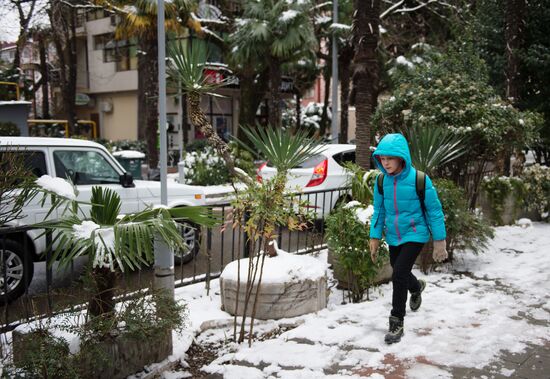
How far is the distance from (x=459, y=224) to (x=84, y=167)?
4915 millimetres

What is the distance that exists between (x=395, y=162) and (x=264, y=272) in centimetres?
162

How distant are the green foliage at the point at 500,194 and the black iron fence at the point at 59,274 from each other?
10.2 ft

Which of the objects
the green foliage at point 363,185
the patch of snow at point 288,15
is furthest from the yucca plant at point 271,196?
the patch of snow at point 288,15

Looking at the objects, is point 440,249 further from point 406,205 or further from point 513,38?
point 513,38

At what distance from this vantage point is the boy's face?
14.3 ft

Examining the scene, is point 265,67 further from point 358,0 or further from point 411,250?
point 411,250

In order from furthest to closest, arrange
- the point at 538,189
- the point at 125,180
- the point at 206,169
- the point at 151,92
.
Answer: the point at 206,169 < the point at 151,92 < the point at 538,189 < the point at 125,180

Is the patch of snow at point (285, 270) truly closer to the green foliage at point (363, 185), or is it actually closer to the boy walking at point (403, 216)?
the boy walking at point (403, 216)

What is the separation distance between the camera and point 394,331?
14.4ft

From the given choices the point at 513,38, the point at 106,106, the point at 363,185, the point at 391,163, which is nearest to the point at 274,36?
the point at 513,38

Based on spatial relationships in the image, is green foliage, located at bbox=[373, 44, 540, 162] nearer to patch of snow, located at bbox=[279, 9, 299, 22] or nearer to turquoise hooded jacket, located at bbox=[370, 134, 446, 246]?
turquoise hooded jacket, located at bbox=[370, 134, 446, 246]

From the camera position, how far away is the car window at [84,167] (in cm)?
668

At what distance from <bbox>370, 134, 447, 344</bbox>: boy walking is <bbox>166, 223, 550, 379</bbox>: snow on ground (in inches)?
12.7

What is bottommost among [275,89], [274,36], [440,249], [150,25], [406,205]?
[440,249]
